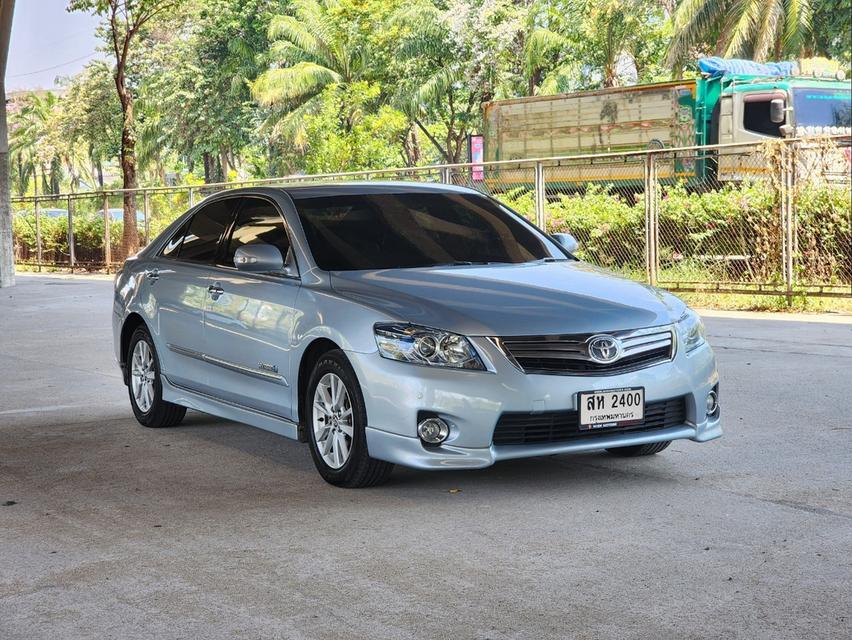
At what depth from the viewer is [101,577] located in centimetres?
506

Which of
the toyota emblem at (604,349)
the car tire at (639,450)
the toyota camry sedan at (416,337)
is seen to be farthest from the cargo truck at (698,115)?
the toyota emblem at (604,349)

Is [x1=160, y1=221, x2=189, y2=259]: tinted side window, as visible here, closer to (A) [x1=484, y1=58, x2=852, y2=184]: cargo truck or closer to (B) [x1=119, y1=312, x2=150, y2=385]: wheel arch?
(B) [x1=119, y1=312, x2=150, y2=385]: wheel arch

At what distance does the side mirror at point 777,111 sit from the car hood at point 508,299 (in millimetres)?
16026

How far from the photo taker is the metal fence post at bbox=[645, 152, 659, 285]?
18.0 metres

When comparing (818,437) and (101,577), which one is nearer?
(101,577)

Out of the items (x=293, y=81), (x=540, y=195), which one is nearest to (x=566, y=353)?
(x=540, y=195)

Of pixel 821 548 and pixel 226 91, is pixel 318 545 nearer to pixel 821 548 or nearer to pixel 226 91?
pixel 821 548

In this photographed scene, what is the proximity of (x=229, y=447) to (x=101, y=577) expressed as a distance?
9.64ft

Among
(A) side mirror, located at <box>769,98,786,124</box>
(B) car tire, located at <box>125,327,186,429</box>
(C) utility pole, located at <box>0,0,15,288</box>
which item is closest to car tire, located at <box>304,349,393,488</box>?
(B) car tire, located at <box>125,327,186,429</box>

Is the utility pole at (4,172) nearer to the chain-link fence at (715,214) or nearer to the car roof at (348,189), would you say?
the chain-link fence at (715,214)

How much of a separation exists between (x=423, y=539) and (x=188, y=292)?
3.10 m

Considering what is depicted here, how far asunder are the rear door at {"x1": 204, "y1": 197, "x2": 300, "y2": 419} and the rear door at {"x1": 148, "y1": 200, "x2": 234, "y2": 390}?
5.2 inches

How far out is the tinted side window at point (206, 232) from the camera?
8.16m

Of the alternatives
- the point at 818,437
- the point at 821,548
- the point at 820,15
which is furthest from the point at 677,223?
the point at 820,15
